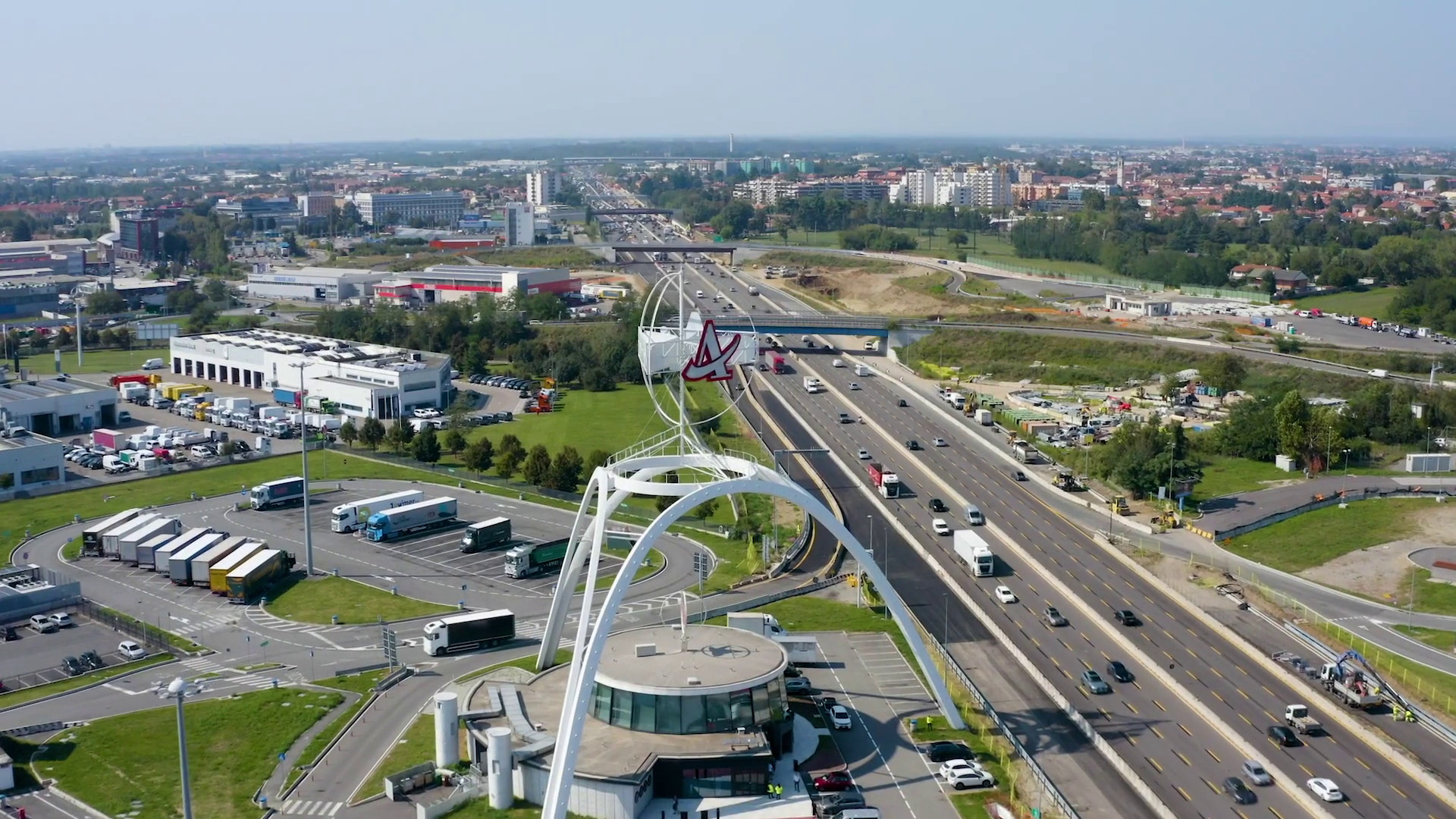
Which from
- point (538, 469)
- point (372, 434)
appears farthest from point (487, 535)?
point (372, 434)

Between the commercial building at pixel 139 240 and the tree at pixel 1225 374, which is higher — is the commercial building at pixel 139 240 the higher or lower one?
the higher one

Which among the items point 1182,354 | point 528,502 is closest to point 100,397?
point 528,502

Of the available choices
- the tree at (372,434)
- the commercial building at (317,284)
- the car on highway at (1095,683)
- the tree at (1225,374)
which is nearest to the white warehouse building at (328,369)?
the tree at (372,434)

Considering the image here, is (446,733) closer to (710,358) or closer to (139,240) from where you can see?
(710,358)

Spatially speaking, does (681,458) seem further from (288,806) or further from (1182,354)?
(1182,354)

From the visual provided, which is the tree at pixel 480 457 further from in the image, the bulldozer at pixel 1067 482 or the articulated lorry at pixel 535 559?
the bulldozer at pixel 1067 482
